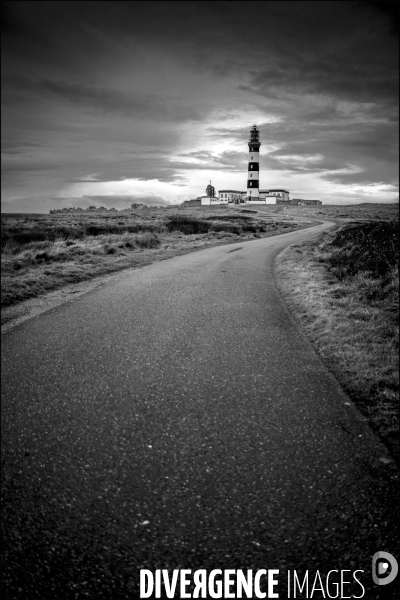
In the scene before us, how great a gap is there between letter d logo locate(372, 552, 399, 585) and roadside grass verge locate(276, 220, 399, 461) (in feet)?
3.86

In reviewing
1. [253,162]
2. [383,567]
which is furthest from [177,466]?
[253,162]

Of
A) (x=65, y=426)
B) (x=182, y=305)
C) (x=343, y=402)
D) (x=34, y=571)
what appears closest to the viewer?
(x=34, y=571)

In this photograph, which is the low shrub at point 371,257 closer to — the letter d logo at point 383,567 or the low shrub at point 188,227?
the letter d logo at point 383,567

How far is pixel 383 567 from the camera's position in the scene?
2.35 meters

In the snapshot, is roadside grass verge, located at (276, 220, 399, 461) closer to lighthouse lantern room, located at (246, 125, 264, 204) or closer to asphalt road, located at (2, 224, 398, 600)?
asphalt road, located at (2, 224, 398, 600)

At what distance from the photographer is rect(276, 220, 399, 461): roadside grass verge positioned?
14.7 ft

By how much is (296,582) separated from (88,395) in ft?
10.1

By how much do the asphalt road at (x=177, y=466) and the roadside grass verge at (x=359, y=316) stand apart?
0.31 metres

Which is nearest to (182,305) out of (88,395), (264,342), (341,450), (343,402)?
(264,342)

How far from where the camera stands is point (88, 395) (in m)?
4.45

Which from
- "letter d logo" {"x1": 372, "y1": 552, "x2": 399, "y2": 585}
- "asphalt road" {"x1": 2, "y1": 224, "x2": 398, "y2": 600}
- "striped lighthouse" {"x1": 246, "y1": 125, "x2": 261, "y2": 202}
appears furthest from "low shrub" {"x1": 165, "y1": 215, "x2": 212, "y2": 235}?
"striped lighthouse" {"x1": 246, "y1": 125, "x2": 261, "y2": 202}

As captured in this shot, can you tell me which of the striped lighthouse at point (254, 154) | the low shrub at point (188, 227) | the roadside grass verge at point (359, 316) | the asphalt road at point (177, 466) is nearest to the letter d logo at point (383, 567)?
the asphalt road at point (177, 466)

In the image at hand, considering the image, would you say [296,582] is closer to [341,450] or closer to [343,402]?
[341,450]

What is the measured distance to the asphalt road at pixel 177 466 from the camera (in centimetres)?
238
